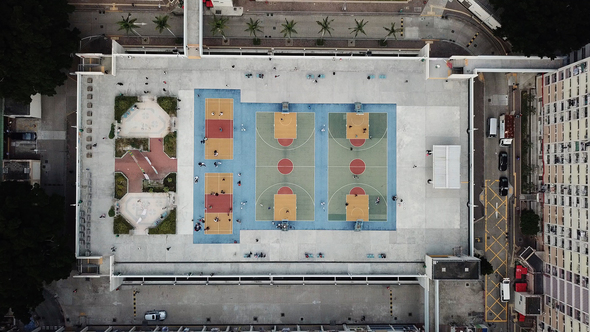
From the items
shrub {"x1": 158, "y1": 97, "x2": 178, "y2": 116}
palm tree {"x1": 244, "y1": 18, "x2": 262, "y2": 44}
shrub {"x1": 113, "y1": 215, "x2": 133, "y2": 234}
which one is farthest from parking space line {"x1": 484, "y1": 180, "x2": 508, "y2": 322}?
shrub {"x1": 113, "y1": 215, "x2": 133, "y2": 234}

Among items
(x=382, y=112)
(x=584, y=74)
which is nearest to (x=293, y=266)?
(x=382, y=112)

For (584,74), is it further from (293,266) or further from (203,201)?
(203,201)

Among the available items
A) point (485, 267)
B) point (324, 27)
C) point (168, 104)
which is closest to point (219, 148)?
point (168, 104)

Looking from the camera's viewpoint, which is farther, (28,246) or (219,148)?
(219,148)

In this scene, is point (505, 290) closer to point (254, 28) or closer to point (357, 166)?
point (357, 166)

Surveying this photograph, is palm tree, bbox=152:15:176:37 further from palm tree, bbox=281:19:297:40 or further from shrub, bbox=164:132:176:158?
palm tree, bbox=281:19:297:40

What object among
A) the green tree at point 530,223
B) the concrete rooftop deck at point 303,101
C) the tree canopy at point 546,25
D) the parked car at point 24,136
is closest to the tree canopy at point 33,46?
the concrete rooftop deck at point 303,101

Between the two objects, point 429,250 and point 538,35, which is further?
point 429,250
